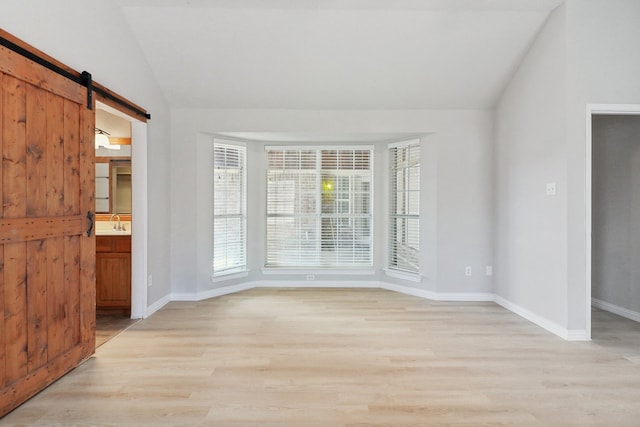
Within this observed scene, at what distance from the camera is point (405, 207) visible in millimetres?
5488

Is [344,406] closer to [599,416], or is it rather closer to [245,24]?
[599,416]

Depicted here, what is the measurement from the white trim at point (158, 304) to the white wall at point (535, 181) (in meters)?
4.18

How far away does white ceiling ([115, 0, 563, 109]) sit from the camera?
3.76 meters

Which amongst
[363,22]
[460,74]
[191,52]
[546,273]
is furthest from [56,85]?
[546,273]

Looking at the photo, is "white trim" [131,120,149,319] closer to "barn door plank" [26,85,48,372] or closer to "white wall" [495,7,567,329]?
"barn door plank" [26,85,48,372]

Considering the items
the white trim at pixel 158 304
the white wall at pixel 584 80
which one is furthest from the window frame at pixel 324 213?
the white wall at pixel 584 80

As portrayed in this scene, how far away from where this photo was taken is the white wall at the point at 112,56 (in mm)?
2553

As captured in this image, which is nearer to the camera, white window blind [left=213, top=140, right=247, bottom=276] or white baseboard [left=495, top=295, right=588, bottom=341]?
white baseboard [left=495, top=295, right=588, bottom=341]

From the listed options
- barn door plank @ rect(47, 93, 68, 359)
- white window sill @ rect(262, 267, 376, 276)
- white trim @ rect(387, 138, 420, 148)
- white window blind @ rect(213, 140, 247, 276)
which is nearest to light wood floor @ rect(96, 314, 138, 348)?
barn door plank @ rect(47, 93, 68, 359)

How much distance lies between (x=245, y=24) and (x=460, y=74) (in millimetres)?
2482

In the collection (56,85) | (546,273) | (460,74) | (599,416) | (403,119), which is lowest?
(599,416)

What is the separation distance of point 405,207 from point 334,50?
Answer: 2.40 metres

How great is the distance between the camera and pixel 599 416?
7.36 ft

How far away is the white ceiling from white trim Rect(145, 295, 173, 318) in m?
2.47
